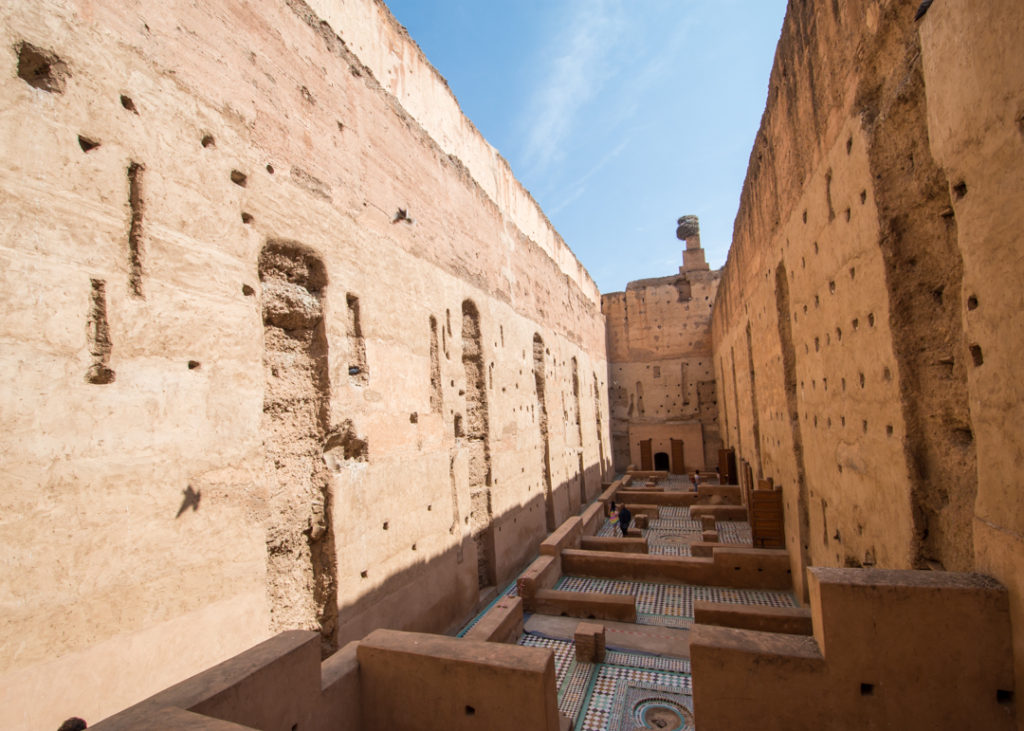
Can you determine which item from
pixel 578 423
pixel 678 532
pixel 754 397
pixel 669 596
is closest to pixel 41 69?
pixel 669 596

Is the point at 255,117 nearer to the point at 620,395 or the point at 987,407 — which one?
the point at 987,407

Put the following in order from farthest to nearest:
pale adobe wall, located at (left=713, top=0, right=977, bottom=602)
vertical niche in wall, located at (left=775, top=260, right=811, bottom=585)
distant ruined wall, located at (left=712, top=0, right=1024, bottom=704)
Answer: vertical niche in wall, located at (left=775, top=260, right=811, bottom=585) → pale adobe wall, located at (left=713, top=0, right=977, bottom=602) → distant ruined wall, located at (left=712, top=0, right=1024, bottom=704)

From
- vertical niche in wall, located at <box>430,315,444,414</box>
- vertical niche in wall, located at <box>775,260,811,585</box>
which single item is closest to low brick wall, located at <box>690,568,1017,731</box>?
vertical niche in wall, located at <box>775,260,811,585</box>

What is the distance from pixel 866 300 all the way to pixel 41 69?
17.7 feet

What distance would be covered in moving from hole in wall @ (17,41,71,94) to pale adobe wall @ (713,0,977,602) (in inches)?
187

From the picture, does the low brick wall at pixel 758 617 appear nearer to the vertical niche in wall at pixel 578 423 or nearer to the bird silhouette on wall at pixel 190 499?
the bird silhouette on wall at pixel 190 499

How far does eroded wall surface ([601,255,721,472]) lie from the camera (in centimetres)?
1956

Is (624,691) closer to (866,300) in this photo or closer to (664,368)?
(866,300)

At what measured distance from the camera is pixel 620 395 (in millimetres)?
20859

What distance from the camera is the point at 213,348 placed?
3.77m

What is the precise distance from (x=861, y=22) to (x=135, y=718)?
5498 millimetres

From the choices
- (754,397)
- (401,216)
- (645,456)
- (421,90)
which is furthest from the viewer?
(645,456)

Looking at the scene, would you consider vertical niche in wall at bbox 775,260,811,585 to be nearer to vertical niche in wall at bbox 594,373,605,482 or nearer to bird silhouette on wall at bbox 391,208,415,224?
bird silhouette on wall at bbox 391,208,415,224

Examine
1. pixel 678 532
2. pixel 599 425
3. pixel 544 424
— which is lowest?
pixel 678 532
